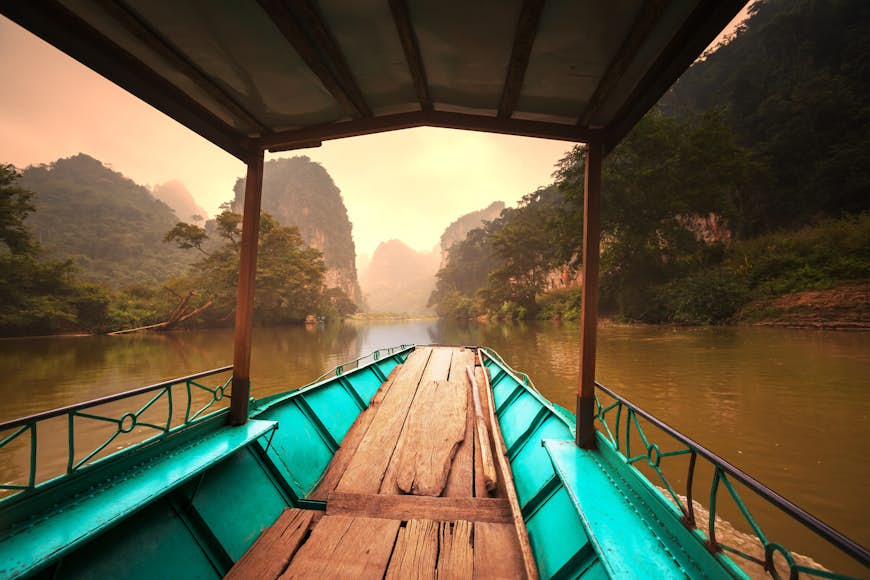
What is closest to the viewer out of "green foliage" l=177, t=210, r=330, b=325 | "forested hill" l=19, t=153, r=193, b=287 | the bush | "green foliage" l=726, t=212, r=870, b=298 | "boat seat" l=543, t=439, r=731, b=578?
"boat seat" l=543, t=439, r=731, b=578

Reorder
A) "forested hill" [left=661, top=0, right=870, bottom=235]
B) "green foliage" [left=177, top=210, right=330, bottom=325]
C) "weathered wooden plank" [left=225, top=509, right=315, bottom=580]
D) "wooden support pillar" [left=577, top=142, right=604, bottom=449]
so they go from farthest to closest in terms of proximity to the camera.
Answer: "green foliage" [left=177, top=210, right=330, bottom=325] < "forested hill" [left=661, top=0, right=870, bottom=235] < "wooden support pillar" [left=577, top=142, right=604, bottom=449] < "weathered wooden plank" [left=225, top=509, right=315, bottom=580]

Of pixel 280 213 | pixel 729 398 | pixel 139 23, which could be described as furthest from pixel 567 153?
pixel 280 213

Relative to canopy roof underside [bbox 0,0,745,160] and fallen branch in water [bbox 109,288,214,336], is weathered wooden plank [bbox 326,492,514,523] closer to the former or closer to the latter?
canopy roof underside [bbox 0,0,745,160]

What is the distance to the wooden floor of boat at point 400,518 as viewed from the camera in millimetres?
1894

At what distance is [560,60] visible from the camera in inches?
88.7

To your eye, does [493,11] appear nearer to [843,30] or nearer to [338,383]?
[338,383]

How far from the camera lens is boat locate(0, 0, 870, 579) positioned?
173 centimetres

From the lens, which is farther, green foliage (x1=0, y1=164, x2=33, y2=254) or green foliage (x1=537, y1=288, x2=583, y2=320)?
green foliage (x1=537, y1=288, x2=583, y2=320)

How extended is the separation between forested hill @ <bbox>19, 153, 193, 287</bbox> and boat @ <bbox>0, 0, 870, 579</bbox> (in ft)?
165

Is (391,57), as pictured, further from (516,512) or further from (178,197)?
(178,197)

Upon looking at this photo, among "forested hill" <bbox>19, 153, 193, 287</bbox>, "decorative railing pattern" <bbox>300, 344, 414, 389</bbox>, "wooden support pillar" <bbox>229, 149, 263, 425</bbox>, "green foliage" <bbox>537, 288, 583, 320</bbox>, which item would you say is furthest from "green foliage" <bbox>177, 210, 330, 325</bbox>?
"wooden support pillar" <bbox>229, 149, 263, 425</bbox>

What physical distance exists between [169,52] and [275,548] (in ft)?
10.6

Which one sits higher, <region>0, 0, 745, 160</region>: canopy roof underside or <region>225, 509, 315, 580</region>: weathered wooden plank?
<region>0, 0, 745, 160</region>: canopy roof underside

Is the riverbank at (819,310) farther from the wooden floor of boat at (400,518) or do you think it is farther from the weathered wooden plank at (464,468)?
the wooden floor of boat at (400,518)
